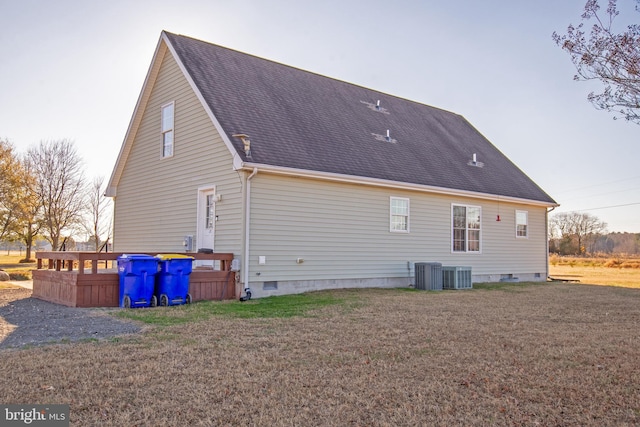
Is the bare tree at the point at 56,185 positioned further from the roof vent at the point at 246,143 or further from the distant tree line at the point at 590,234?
the distant tree line at the point at 590,234

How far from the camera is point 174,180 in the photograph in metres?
14.4

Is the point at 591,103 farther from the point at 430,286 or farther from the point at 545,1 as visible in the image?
the point at 430,286

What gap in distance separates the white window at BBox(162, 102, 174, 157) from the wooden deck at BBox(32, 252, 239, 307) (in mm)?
4175

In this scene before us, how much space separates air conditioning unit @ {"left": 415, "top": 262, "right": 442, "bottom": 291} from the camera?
1439 cm

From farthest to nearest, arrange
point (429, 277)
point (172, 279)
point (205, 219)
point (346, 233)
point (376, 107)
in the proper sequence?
point (376, 107) → point (429, 277) → point (346, 233) → point (205, 219) → point (172, 279)

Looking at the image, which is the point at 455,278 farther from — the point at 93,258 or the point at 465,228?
the point at 93,258

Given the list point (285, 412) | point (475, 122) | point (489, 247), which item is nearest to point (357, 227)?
point (489, 247)

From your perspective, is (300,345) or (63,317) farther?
(63,317)

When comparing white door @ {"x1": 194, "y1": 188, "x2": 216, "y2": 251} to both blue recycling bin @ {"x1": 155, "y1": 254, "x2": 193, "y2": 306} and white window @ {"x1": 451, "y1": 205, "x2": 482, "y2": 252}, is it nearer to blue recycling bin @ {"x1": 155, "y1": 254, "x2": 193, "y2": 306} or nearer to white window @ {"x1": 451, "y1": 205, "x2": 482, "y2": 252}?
blue recycling bin @ {"x1": 155, "y1": 254, "x2": 193, "y2": 306}

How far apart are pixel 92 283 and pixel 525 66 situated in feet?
39.7

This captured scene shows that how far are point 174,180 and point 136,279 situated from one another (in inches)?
198

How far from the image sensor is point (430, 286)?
566 inches

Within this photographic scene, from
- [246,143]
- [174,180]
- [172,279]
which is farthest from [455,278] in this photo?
[174,180]

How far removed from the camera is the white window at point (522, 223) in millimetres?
19031
